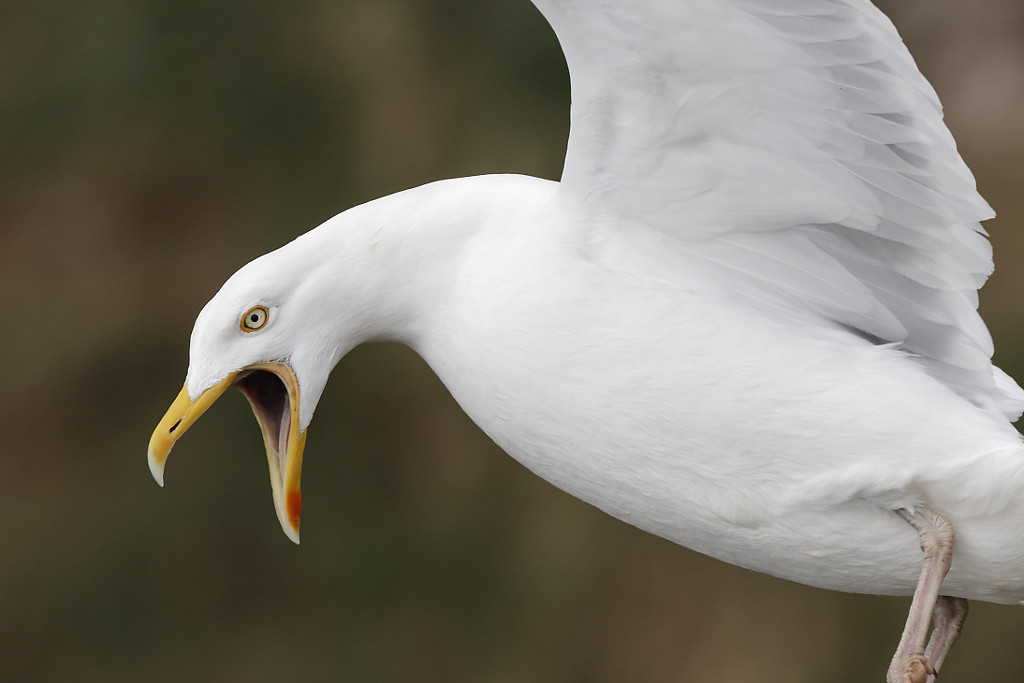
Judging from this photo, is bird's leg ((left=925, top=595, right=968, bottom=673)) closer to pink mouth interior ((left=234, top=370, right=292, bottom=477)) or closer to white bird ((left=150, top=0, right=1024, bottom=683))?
white bird ((left=150, top=0, right=1024, bottom=683))

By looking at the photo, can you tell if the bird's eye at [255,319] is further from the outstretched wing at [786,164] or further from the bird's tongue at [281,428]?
the outstretched wing at [786,164]

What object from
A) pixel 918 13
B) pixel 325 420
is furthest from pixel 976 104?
pixel 325 420

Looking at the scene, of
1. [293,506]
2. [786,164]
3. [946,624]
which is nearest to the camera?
[786,164]

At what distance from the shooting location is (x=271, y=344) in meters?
1.17

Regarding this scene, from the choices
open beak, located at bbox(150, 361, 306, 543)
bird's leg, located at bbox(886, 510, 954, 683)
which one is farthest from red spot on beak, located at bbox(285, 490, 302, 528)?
bird's leg, located at bbox(886, 510, 954, 683)

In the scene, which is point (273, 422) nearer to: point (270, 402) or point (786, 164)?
point (270, 402)

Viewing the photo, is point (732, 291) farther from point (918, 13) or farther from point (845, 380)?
point (918, 13)

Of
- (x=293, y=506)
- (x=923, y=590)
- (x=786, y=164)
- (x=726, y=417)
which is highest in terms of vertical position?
(x=786, y=164)

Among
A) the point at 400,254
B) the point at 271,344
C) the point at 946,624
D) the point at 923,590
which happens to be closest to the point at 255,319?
the point at 271,344

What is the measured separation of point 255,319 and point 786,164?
0.55 metres

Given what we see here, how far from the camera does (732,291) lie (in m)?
1.14

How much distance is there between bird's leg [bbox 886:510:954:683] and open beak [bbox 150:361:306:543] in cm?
61

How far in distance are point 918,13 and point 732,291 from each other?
1910mm

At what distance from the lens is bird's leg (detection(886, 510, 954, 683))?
43.0 inches
